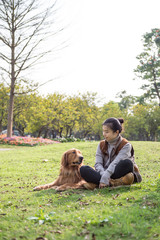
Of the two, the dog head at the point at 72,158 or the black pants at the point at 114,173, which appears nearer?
the black pants at the point at 114,173

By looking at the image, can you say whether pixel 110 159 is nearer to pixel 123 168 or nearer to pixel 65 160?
pixel 123 168

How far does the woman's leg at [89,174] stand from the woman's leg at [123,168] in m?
0.36

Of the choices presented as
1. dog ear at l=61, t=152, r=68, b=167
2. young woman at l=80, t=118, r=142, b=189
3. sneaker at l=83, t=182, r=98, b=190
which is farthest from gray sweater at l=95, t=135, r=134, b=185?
dog ear at l=61, t=152, r=68, b=167

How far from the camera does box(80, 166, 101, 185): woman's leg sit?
4926 mm

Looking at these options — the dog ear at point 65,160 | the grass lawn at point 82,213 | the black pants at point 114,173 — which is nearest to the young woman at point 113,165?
the black pants at point 114,173

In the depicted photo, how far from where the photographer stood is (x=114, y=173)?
193 inches

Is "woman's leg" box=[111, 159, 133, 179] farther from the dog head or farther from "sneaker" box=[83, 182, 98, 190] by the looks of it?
the dog head

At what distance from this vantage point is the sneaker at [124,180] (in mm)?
4965

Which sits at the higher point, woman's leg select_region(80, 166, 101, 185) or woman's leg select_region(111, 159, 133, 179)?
woman's leg select_region(111, 159, 133, 179)

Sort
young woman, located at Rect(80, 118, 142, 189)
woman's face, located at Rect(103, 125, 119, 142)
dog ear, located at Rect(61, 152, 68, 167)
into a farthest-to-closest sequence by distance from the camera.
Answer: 1. dog ear, located at Rect(61, 152, 68, 167)
2. woman's face, located at Rect(103, 125, 119, 142)
3. young woman, located at Rect(80, 118, 142, 189)

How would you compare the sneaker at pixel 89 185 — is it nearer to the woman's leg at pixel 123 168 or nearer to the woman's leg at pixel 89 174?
the woman's leg at pixel 89 174

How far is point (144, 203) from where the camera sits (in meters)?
3.97

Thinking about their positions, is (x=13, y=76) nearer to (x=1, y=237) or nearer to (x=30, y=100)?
(x=30, y=100)

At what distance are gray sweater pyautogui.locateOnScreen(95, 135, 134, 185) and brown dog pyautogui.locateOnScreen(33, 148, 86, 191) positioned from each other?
430 mm
